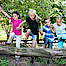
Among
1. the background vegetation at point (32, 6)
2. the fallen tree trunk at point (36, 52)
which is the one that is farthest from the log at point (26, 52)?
the background vegetation at point (32, 6)

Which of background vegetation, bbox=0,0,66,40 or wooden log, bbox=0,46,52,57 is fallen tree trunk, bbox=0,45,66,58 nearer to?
wooden log, bbox=0,46,52,57

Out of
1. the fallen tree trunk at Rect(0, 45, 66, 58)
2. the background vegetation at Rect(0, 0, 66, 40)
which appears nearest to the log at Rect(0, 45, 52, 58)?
the fallen tree trunk at Rect(0, 45, 66, 58)

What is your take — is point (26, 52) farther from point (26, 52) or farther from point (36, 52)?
point (36, 52)

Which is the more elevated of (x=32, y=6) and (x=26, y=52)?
(x=32, y=6)

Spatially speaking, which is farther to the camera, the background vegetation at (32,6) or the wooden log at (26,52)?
the background vegetation at (32,6)

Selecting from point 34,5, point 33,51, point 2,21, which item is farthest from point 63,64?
point 2,21

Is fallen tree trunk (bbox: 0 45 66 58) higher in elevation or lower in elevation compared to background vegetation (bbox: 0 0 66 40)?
lower

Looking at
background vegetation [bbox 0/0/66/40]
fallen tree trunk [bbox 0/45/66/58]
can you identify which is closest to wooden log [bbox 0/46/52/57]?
fallen tree trunk [bbox 0/45/66/58]

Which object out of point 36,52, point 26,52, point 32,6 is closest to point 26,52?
point 26,52

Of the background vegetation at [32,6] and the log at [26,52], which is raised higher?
the background vegetation at [32,6]

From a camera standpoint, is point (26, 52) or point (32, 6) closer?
point (26, 52)

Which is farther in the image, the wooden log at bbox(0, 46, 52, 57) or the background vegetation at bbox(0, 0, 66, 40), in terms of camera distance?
the background vegetation at bbox(0, 0, 66, 40)

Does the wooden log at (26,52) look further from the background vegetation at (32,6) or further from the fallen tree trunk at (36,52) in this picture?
the background vegetation at (32,6)

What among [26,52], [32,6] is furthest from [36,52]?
Answer: [32,6]
